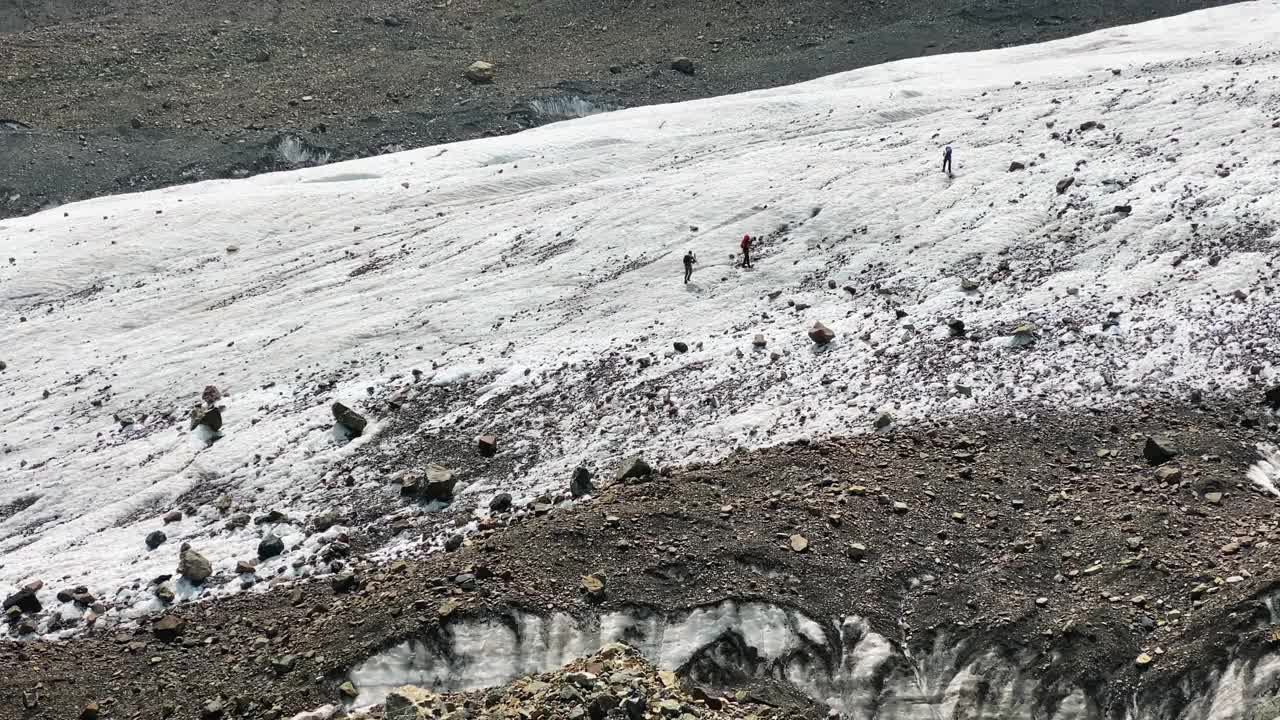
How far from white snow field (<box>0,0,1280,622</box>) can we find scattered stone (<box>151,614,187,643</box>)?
4.85 ft

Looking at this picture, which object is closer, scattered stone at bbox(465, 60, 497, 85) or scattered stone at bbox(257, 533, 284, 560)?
scattered stone at bbox(257, 533, 284, 560)

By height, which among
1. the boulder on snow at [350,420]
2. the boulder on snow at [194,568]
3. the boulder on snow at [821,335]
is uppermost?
the boulder on snow at [821,335]

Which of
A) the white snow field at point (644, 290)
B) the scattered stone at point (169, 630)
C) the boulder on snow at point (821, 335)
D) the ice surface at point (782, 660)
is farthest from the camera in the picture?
the boulder on snow at point (821, 335)

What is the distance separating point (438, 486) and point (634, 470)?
4.26 meters

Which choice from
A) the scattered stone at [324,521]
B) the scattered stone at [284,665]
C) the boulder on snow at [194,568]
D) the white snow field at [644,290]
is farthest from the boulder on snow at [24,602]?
the scattered stone at [284,665]

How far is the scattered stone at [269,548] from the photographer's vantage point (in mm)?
21125

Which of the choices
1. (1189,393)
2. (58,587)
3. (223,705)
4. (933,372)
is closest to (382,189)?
(58,587)

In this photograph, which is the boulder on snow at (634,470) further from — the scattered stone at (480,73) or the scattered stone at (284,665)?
the scattered stone at (480,73)

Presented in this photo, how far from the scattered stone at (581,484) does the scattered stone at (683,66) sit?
1221 inches

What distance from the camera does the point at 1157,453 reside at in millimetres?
19297

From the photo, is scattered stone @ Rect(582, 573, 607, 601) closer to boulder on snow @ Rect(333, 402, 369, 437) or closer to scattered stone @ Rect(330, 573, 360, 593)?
scattered stone @ Rect(330, 573, 360, 593)

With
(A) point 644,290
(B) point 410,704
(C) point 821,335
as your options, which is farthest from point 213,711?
(A) point 644,290

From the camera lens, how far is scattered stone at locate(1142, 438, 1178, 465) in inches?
757

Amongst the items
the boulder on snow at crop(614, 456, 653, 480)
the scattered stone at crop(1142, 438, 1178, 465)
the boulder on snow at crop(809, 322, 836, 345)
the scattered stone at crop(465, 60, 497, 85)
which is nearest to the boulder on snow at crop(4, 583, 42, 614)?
the boulder on snow at crop(614, 456, 653, 480)
